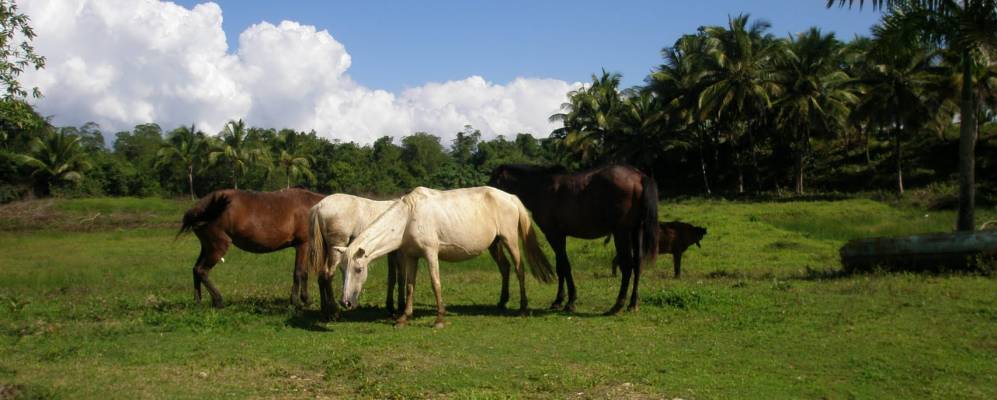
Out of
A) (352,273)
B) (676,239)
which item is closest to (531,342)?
(352,273)

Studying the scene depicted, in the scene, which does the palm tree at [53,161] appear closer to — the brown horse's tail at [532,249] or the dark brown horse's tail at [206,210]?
the dark brown horse's tail at [206,210]

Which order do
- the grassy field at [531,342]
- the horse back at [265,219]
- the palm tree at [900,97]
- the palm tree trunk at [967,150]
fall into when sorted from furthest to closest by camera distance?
the palm tree at [900,97] < the palm tree trunk at [967,150] < the horse back at [265,219] < the grassy field at [531,342]

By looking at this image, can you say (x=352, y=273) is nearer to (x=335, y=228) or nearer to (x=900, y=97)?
(x=335, y=228)

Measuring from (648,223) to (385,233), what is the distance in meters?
3.96

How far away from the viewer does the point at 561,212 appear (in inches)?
455

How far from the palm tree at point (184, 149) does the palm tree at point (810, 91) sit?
4515 cm

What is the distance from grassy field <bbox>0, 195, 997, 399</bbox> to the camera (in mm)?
6855

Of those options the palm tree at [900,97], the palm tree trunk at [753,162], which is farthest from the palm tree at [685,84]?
the palm tree at [900,97]

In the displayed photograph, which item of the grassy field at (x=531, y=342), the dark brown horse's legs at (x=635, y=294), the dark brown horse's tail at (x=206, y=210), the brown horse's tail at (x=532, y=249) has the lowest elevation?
the grassy field at (x=531, y=342)

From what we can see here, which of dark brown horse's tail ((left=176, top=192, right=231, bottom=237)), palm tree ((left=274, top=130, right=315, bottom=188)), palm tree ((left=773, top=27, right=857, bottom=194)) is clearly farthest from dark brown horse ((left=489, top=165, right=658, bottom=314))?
palm tree ((left=274, top=130, right=315, bottom=188))

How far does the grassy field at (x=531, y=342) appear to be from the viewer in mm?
6855

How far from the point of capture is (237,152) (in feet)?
200

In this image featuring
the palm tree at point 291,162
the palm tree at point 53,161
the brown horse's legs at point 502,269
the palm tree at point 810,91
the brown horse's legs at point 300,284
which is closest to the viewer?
the brown horse's legs at point 502,269

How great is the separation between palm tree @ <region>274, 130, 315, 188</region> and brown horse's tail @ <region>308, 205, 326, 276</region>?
5508 cm
